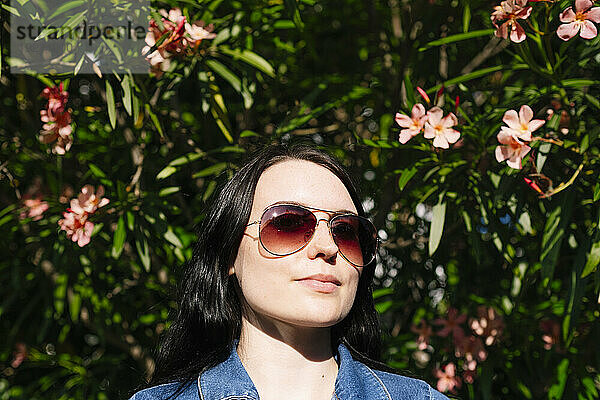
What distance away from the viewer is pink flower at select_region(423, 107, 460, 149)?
1.67m

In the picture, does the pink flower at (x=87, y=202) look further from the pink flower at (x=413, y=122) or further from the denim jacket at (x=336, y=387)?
the pink flower at (x=413, y=122)

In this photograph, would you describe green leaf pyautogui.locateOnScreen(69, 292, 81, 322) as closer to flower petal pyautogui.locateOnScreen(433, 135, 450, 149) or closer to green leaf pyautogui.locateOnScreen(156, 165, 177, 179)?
green leaf pyautogui.locateOnScreen(156, 165, 177, 179)

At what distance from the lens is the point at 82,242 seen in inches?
70.5

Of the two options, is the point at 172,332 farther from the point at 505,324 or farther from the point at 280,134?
the point at 505,324

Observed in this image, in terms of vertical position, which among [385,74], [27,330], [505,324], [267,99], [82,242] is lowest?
[27,330]

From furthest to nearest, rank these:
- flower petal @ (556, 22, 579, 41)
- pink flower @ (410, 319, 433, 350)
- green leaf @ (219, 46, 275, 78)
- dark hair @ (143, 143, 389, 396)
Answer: pink flower @ (410, 319, 433, 350) → green leaf @ (219, 46, 275, 78) → flower petal @ (556, 22, 579, 41) → dark hair @ (143, 143, 389, 396)

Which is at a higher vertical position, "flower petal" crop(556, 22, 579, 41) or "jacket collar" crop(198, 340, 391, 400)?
"flower petal" crop(556, 22, 579, 41)

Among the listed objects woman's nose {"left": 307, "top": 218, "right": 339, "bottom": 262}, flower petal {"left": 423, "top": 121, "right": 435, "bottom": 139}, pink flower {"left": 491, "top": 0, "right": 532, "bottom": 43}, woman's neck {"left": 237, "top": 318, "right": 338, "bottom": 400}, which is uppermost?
pink flower {"left": 491, "top": 0, "right": 532, "bottom": 43}

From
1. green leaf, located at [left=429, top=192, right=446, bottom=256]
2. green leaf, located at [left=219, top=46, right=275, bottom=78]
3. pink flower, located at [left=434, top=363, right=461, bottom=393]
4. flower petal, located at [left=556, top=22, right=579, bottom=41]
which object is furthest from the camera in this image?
pink flower, located at [left=434, top=363, right=461, bottom=393]

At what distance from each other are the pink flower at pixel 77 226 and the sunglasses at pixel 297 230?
653 mm

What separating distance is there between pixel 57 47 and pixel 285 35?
32.2 inches

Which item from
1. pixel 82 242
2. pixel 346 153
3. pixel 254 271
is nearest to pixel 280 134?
pixel 346 153

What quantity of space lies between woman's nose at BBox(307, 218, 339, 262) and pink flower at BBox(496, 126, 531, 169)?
50cm

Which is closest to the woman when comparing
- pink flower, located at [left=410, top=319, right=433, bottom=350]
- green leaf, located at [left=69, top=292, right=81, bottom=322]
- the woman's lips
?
the woman's lips
